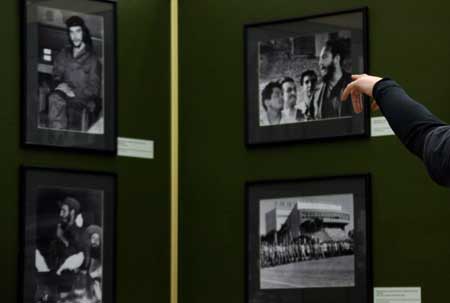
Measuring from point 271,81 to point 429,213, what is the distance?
1.56 m

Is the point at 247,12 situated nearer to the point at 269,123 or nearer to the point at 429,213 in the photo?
the point at 269,123

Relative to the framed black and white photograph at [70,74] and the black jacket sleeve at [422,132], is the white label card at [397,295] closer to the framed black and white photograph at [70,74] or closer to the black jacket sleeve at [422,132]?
the framed black and white photograph at [70,74]

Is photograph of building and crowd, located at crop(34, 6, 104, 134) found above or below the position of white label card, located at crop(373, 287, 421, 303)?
above

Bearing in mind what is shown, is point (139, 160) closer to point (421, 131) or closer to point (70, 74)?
point (70, 74)

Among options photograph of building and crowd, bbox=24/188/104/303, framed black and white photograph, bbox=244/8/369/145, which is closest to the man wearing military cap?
photograph of building and crowd, bbox=24/188/104/303

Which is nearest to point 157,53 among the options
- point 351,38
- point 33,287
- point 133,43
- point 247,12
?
point 133,43

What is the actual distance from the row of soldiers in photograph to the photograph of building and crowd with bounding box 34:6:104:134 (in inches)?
60.4

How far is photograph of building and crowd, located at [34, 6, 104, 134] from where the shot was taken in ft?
25.3

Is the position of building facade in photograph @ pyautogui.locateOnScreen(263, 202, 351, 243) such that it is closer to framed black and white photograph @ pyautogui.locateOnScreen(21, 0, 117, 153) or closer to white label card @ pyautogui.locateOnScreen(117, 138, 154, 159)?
white label card @ pyautogui.locateOnScreen(117, 138, 154, 159)

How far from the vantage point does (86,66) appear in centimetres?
795

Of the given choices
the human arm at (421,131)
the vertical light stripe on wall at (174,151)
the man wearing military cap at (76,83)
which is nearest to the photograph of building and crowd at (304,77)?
the vertical light stripe on wall at (174,151)

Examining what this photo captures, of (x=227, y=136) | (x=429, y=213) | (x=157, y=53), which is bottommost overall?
(x=429, y=213)

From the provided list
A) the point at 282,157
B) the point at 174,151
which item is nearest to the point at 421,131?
the point at 282,157

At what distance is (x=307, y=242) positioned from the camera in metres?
7.80
